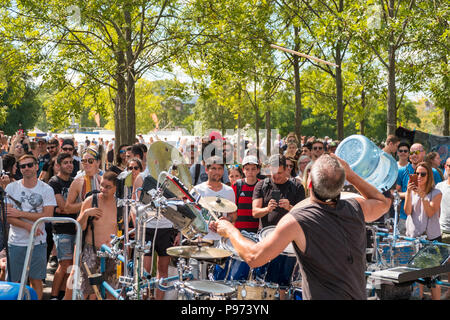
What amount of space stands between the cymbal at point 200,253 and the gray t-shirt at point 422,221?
358cm


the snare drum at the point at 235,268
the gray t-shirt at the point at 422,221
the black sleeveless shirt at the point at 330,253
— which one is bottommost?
the snare drum at the point at 235,268

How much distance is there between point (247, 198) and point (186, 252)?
2454mm

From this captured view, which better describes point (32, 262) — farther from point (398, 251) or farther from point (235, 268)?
point (398, 251)

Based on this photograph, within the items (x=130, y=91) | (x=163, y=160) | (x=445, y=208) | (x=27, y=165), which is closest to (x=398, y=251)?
(x=445, y=208)

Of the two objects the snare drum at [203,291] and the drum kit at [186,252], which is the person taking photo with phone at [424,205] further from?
the snare drum at [203,291]

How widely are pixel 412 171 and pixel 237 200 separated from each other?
3177 mm

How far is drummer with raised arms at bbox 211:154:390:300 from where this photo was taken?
276 cm

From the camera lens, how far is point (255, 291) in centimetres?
468

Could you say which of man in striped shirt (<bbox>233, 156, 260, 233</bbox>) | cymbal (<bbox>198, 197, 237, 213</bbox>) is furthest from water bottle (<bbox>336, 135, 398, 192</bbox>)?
man in striped shirt (<bbox>233, 156, 260, 233</bbox>)

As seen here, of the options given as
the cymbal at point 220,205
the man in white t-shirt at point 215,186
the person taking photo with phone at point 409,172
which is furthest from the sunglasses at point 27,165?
the person taking photo with phone at point 409,172

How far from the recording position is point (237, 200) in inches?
261

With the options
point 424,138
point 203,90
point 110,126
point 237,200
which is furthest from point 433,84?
point 110,126

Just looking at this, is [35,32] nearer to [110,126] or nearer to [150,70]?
[150,70]

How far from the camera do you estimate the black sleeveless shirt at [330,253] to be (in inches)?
109
